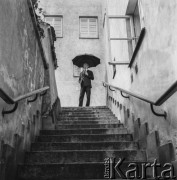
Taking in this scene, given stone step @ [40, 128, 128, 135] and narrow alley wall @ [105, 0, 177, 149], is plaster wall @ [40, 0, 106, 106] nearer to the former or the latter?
stone step @ [40, 128, 128, 135]

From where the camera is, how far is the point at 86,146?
445cm

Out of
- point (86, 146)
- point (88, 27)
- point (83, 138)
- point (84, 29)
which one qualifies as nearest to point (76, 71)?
point (84, 29)

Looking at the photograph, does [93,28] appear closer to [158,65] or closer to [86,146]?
[86,146]

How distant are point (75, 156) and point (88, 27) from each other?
10257 mm

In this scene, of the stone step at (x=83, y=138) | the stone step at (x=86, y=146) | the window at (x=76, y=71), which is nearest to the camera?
the stone step at (x=86, y=146)

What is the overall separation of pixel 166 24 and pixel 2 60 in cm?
206

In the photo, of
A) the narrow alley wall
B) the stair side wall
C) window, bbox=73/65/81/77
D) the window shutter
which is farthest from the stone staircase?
the window shutter

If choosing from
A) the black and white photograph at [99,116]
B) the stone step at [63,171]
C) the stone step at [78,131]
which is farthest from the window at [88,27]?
the stone step at [63,171]

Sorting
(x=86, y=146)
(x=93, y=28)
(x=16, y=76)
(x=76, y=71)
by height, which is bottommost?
(x=86, y=146)

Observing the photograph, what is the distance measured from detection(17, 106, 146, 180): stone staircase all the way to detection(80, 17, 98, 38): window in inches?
303

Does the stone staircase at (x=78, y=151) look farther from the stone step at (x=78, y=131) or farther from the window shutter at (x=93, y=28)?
the window shutter at (x=93, y=28)

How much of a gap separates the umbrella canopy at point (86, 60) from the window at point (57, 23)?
6.95 ft

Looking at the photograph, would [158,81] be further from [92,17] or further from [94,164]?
[92,17]

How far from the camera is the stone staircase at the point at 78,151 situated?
3.50m
